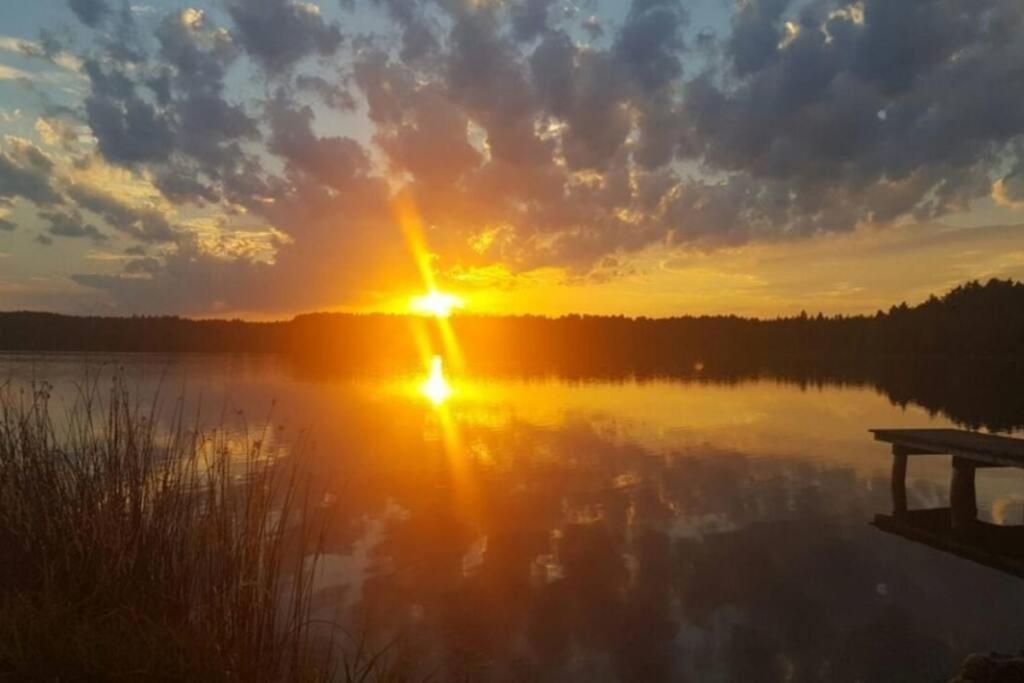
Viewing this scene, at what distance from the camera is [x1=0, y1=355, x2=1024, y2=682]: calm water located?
9938 mm

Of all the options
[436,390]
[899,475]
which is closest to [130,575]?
[899,475]

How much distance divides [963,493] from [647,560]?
26.9 feet

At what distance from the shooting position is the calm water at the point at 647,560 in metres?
9.94

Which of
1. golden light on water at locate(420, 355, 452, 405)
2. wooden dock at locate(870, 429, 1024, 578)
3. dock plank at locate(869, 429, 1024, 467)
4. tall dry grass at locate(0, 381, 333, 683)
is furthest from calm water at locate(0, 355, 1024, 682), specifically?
golden light on water at locate(420, 355, 452, 405)

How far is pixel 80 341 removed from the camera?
115375mm

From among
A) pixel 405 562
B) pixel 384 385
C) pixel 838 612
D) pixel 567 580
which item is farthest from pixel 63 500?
pixel 384 385

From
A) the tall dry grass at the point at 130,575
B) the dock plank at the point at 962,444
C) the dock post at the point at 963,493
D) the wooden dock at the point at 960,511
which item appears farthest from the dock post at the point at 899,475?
the tall dry grass at the point at 130,575

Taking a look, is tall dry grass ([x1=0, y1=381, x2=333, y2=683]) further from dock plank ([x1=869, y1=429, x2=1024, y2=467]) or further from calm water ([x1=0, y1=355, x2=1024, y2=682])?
dock plank ([x1=869, y1=429, x2=1024, y2=467])

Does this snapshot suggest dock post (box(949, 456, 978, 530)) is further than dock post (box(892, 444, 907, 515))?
No

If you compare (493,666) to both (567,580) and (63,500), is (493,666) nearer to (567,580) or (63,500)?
(567,580)

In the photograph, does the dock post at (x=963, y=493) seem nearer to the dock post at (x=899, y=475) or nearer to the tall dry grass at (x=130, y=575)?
the dock post at (x=899, y=475)

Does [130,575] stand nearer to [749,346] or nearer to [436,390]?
[436,390]

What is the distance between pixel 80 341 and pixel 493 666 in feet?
412

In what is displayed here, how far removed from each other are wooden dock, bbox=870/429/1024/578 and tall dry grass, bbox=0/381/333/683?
13030mm
